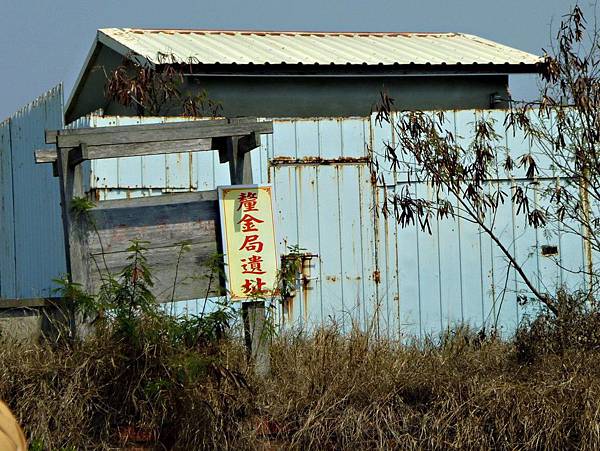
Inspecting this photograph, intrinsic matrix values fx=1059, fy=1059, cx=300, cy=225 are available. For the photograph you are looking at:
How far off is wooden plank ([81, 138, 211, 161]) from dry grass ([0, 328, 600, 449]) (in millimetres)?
1370

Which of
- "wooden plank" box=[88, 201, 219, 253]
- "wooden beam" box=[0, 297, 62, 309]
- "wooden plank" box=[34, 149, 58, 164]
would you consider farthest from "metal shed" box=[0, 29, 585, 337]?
"wooden beam" box=[0, 297, 62, 309]

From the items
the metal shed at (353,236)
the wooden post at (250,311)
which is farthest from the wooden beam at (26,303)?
the metal shed at (353,236)

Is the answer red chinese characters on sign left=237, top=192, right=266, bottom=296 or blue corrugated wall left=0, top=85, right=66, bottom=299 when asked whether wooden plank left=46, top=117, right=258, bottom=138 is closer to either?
red chinese characters on sign left=237, top=192, right=266, bottom=296

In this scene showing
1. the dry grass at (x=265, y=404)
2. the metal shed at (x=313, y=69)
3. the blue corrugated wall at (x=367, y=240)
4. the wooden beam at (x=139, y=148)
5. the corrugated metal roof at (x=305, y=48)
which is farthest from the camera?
the corrugated metal roof at (x=305, y=48)

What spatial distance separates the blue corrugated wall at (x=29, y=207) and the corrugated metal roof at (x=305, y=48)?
1428 mm

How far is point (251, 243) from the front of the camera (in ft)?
26.2

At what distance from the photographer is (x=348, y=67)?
41.3 ft

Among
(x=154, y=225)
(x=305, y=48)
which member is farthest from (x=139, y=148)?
(x=305, y=48)

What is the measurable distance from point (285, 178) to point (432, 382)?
116 inches

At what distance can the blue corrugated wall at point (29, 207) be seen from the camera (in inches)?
417

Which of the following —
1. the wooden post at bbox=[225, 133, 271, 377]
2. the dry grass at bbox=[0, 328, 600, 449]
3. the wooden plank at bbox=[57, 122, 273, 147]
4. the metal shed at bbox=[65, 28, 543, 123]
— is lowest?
the dry grass at bbox=[0, 328, 600, 449]

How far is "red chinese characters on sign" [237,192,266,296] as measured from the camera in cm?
795

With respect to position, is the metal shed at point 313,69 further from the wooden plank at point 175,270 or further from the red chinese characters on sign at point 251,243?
the wooden plank at point 175,270

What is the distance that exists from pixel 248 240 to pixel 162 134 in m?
1.02
